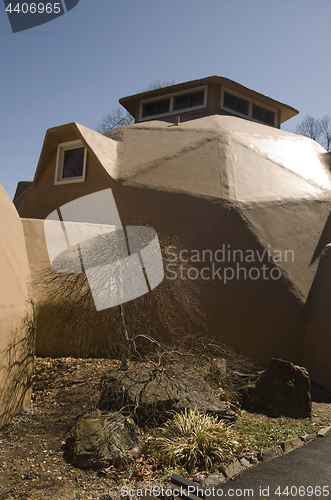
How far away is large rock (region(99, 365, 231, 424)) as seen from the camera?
623 centimetres

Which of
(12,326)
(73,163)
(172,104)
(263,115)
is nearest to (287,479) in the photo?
(12,326)

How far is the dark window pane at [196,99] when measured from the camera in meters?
14.6

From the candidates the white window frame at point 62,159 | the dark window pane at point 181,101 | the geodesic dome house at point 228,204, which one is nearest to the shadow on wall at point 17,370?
the geodesic dome house at point 228,204

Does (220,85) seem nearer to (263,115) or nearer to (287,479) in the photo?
(263,115)

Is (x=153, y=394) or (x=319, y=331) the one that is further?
(x=319, y=331)

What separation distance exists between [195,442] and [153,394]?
117 centimetres

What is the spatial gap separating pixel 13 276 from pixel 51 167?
6.56m

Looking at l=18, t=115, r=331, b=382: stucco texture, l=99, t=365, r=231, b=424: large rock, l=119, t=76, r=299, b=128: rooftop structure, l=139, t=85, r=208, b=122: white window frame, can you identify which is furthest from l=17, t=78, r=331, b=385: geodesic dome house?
l=139, t=85, r=208, b=122: white window frame

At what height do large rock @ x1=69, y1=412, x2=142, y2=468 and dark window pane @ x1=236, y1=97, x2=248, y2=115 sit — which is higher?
dark window pane @ x1=236, y1=97, x2=248, y2=115

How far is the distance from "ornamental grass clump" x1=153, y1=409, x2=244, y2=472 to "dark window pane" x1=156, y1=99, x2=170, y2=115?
40.1 feet

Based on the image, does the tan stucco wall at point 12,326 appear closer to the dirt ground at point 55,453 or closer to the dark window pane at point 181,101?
the dirt ground at point 55,453

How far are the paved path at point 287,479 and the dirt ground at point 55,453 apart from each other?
94 cm

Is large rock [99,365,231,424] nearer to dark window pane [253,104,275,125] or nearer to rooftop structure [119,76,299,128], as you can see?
rooftop structure [119,76,299,128]

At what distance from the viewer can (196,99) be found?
14648mm
